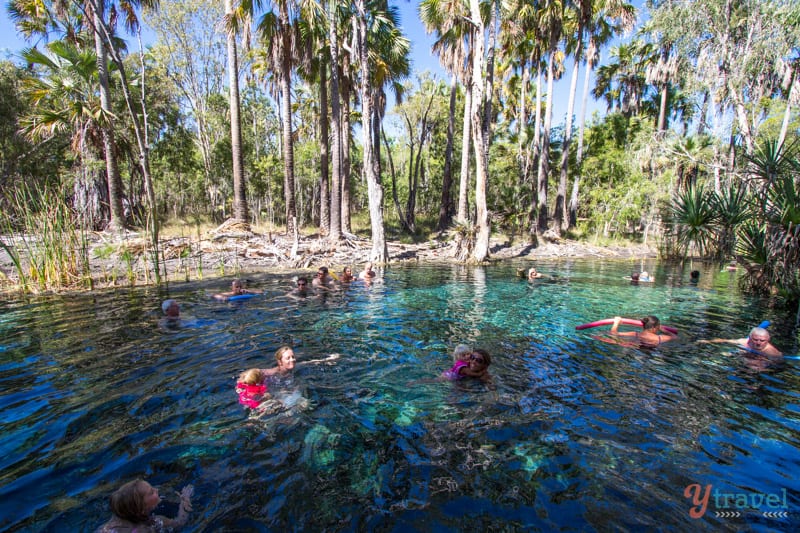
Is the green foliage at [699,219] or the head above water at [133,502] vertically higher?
the green foliage at [699,219]

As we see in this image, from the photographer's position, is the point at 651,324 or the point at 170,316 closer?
the point at 651,324

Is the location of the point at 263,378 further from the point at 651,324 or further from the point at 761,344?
the point at 761,344

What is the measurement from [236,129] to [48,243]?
1200 cm

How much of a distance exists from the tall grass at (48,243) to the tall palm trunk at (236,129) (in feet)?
31.3

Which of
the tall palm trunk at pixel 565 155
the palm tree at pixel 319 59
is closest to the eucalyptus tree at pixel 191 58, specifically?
Result: the palm tree at pixel 319 59

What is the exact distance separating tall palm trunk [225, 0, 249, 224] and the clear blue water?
1292cm

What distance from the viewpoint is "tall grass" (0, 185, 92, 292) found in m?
10.2

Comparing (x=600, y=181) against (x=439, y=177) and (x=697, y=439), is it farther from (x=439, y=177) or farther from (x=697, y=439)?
(x=697, y=439)

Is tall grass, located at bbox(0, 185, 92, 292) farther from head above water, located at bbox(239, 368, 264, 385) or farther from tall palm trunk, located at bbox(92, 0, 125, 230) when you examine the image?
head above water, located at bbox(239, 368, 264, 385)

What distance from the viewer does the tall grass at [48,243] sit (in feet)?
33.6

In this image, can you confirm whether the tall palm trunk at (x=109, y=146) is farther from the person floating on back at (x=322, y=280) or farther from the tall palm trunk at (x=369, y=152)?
the tall palm trunk at (x=369, y=152)

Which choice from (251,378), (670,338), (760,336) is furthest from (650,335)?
(251,378)

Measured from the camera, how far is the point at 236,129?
20688 mm

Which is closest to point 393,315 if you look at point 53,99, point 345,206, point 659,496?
point 659,496
